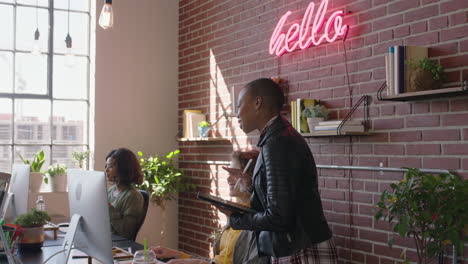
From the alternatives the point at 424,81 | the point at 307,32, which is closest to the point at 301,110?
the point at 307,32

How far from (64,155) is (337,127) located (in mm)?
3124

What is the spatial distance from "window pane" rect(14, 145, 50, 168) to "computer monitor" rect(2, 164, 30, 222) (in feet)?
5.60

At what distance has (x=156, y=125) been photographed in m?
5.75

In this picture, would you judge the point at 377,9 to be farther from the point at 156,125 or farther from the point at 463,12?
the point at 156,125

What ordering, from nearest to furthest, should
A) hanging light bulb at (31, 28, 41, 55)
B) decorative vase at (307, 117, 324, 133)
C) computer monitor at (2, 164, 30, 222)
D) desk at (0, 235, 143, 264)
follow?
1. desk at (0, 235, 143, 264)
2. computer monitor at (2, 164, 30, 222)
3. decorative vase at (307, 117, 324, 133)
4. hanging light bulb at (31, 28, 41, 55)

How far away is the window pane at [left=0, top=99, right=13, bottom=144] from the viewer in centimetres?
518

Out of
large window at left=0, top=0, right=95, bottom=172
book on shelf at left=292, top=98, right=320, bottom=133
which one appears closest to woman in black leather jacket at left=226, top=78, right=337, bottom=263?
book on shelf at left=292, top=98, right=320, bottom=133

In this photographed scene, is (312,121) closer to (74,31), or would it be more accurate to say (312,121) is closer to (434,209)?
(434,209)

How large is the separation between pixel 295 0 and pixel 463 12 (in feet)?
4.95

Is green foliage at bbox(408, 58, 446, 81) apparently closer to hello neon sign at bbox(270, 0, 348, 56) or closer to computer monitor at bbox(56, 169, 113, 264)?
hello neon sign at bbox(270, 0, 348, 56)

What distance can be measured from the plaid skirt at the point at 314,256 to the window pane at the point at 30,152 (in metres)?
3.44

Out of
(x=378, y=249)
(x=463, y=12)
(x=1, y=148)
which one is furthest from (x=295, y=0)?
(x=1, y=148)

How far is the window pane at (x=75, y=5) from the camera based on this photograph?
215 inches

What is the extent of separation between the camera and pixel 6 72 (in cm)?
521
